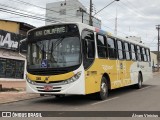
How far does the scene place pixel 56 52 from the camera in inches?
492

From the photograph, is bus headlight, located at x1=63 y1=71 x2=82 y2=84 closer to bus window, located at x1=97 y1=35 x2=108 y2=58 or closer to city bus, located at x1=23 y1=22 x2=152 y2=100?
city bus, located at x1=23 y1=22 x2=152 y2=100

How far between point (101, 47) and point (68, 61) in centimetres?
245

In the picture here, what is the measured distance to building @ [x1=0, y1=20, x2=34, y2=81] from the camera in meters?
26.5

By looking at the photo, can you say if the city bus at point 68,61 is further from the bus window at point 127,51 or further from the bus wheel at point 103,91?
the bus window at point 127,51

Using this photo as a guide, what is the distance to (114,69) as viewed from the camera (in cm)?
1559

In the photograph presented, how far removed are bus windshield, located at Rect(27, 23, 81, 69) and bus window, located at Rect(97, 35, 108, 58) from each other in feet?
5.78

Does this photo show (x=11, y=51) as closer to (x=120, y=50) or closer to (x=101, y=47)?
(x=120, y=50)

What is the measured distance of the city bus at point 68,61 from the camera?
12.1 m

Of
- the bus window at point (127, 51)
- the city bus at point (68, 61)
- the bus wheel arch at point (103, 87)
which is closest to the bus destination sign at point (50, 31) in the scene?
the city bus at point (68, 61)

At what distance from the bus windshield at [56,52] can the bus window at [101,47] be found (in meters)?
1.76

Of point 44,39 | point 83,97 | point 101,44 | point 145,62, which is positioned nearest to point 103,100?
point 83,97

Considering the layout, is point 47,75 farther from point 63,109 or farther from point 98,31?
point 98,31

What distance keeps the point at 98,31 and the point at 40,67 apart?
10.5 ft

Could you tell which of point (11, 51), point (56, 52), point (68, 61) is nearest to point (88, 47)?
point (68, 61)
